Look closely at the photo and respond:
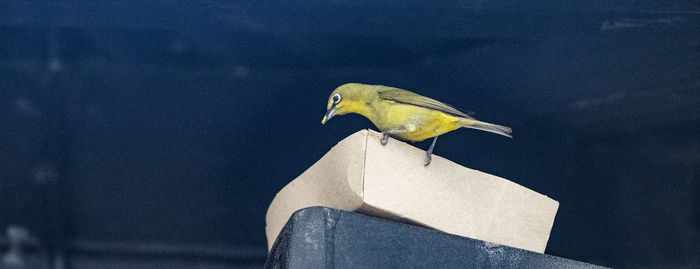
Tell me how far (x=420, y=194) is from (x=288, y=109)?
0.86 meters

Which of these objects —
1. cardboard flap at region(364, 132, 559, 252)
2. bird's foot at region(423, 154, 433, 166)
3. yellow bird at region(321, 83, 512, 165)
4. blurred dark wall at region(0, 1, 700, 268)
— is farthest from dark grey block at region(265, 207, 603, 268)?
blurred dark wall at region(0, 1, 700, 268)

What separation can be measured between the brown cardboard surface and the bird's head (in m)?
0.29

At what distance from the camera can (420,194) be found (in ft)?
5.04

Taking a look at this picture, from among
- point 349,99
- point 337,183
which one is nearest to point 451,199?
point 337,183

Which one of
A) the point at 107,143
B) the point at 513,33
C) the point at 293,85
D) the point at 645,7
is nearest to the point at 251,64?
the point at 293,85

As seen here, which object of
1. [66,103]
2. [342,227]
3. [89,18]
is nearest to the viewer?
[342,227]

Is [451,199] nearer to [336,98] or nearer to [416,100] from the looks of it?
[416,100]

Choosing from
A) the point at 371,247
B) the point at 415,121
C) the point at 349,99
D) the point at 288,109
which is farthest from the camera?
the point at 288,109

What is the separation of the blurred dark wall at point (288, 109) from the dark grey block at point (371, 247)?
2.91 ft

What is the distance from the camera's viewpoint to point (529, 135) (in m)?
2.35

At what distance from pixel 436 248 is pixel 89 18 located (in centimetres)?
126

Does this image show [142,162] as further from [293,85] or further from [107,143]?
[293,85]

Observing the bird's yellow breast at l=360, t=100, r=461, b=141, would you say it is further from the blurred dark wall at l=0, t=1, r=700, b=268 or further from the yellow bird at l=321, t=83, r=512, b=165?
the blurred dark wall at l=0, t=1, r=700, b=268

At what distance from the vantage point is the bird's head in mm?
1919
